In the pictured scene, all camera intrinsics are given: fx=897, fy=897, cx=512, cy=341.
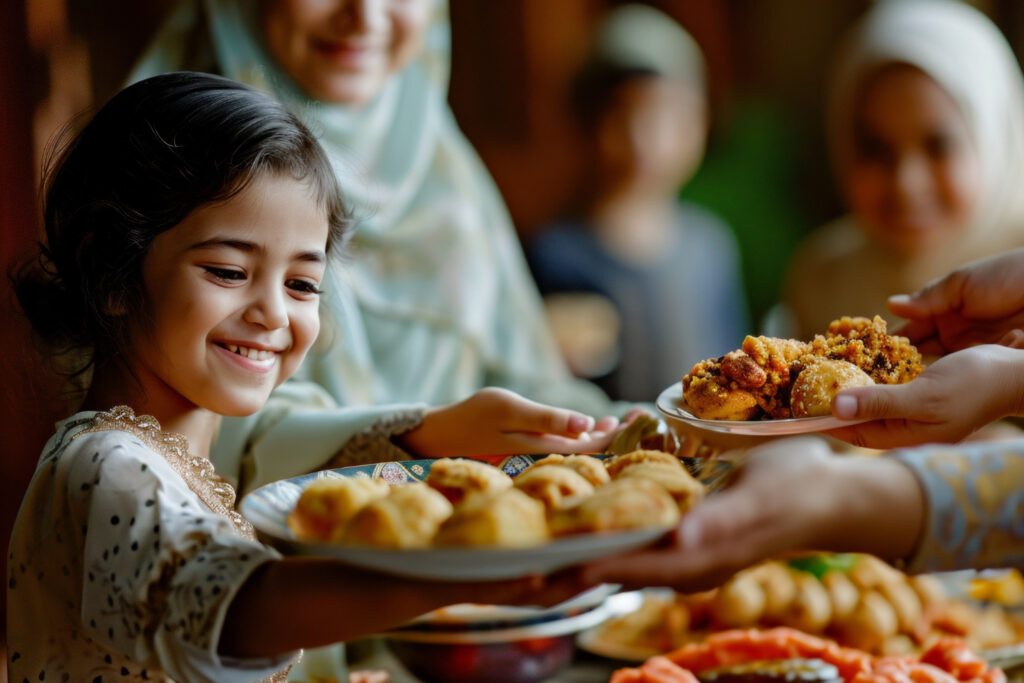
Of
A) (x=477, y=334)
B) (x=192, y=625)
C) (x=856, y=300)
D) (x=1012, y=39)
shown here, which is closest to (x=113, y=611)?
(x=192, y=625)

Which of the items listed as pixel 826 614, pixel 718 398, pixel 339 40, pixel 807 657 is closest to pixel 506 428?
pixel 718 398

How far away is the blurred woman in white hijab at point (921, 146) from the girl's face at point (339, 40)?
119cm

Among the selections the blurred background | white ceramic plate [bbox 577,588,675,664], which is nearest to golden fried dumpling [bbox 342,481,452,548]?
white ceramic plate [bbox 577,588,675,664]

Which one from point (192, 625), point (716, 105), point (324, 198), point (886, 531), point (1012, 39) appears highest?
point (1012, 39)

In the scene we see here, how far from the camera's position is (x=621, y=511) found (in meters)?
0.52

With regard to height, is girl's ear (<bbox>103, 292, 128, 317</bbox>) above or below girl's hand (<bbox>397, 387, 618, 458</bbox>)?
above

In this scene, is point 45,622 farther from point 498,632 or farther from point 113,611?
point 498,632

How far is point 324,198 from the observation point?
32.6 inches

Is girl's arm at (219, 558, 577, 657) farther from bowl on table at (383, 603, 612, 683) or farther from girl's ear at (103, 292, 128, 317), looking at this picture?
bowl on table at (383, 603, 612, 683)

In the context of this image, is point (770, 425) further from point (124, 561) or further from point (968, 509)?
point (124, 561)

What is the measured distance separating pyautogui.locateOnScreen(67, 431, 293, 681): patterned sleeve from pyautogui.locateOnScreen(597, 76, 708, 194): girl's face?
1882mm

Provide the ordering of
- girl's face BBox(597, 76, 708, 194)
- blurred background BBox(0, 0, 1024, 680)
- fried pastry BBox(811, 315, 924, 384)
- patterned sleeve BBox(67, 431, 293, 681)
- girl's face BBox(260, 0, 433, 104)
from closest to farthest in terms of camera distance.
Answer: patterned sleeve BBox(67, 431, 293, 681) < fried pastry BBox(811, 315, 924, 384) < girl's face BBox(260, 0, 433, 104) < blurred background BBox(0, 0, 1024, 680) < girl's face BBox(597, 76, 708, 194)

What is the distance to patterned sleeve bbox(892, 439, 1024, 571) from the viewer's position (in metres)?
0.62

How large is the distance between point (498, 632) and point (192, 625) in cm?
59
